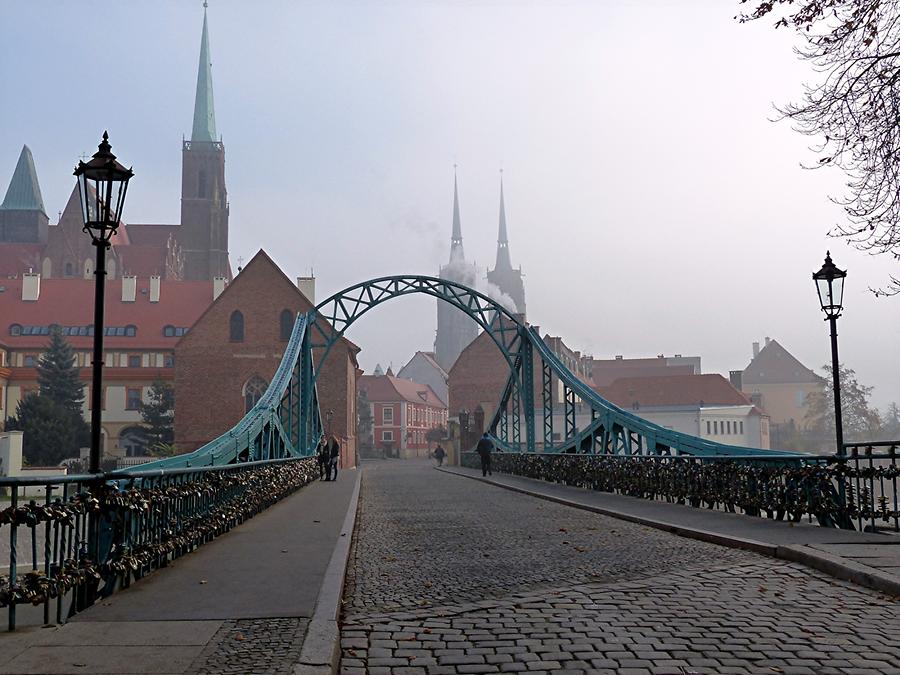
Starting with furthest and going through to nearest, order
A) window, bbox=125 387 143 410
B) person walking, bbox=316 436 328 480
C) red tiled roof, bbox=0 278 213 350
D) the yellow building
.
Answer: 1. the yellow building
2. red tiled roof, bbox=0 278 213 350
3. window, bbox=125 387 143 410
4. person walking, bbox=316 436 328 480

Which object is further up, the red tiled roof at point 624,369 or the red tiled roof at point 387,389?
the red tiled roof at point 624,369

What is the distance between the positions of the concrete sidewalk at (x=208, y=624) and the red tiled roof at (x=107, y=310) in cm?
6570

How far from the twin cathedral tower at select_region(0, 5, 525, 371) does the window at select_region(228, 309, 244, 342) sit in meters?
40.5

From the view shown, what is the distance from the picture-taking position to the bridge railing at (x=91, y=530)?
5750 mm

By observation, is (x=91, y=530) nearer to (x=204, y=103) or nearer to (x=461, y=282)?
(x=204, y=103)

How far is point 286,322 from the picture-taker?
187ft

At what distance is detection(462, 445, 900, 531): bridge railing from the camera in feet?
36.4

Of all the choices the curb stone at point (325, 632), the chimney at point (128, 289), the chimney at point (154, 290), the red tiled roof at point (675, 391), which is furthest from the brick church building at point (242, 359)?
the curb stone at point (325, 632)

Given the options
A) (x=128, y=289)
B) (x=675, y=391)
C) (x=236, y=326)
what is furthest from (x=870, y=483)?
(x=128, y=289)

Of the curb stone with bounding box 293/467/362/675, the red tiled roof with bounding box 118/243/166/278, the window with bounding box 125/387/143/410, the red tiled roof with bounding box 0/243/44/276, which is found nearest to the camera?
the curb stone with bounding box 293/467/362/675

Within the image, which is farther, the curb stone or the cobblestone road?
the cobblestone road

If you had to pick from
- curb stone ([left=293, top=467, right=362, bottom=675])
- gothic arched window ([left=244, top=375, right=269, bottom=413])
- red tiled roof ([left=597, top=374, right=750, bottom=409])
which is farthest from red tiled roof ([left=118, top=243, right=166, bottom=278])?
curb stone ([left=293, top=467, right=362, bottom=675])

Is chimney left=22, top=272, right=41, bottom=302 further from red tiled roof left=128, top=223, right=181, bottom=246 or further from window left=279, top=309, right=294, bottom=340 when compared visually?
red tiled roof left=128, top=223, right=181, bottom=246

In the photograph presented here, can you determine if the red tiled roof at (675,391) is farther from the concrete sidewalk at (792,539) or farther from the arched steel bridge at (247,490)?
the concrete sidewalk at (792,539)
